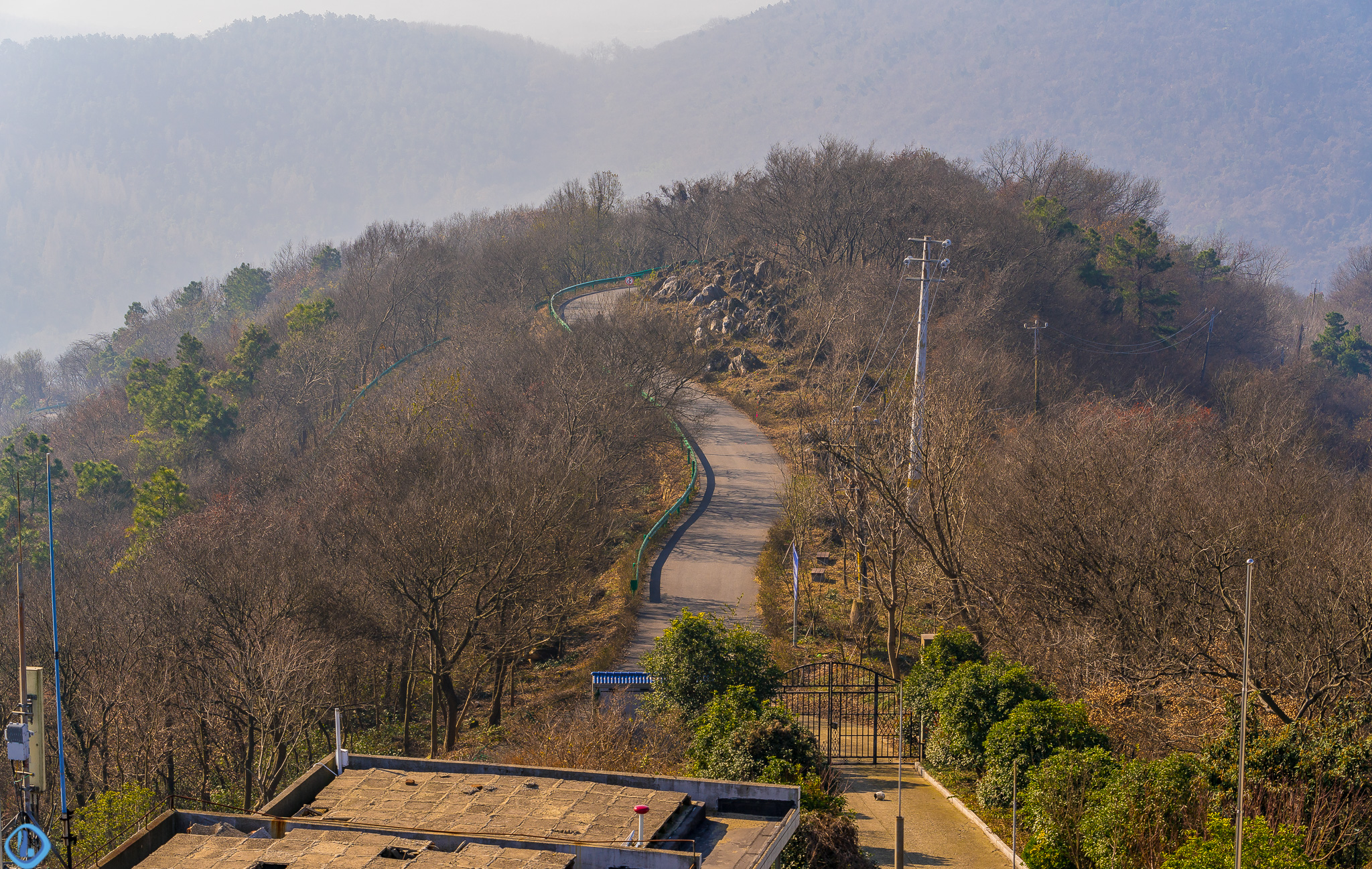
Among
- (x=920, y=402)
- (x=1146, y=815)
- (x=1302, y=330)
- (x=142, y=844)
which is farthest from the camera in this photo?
(x=1302, y=330)

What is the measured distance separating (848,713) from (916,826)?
5.12 m

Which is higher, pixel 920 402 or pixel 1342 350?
pixel 920 402

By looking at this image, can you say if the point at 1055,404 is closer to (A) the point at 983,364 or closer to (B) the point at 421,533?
(A) the point at 983,364

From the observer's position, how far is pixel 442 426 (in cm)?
4253

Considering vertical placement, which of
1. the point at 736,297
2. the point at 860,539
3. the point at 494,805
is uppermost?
the point at 736,297

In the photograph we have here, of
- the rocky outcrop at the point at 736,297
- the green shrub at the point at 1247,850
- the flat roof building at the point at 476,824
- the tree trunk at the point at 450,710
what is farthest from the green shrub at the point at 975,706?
the rocky outcrop at the point at 736,297

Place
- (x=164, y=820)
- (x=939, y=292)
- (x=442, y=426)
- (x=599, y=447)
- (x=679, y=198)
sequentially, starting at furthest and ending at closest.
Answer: (x=679, y=198)
(x=939, y=292)
(x=442, y=426)
(x=599, y=447)
(x=164, y=820)

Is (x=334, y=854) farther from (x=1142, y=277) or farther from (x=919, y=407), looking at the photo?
(x=1142, y=277)

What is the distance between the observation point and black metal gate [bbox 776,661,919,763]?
22812 mm

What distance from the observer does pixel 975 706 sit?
21031mm

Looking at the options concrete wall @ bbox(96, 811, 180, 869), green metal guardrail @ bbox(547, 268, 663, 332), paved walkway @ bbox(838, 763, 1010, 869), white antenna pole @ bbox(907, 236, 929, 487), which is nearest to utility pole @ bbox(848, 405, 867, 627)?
white antenna pole @ bbox(907, 236, 929, 487)

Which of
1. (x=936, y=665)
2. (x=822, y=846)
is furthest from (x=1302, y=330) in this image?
(x=822, y=846)

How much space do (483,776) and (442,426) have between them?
28760 millimetres

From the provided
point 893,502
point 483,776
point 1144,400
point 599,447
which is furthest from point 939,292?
point 483,776
